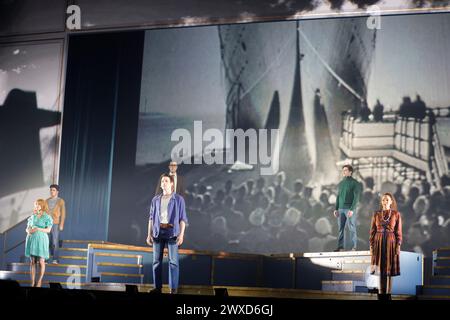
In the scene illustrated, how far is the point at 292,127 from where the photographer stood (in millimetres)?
12055

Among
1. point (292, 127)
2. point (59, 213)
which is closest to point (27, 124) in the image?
point (59, 213)

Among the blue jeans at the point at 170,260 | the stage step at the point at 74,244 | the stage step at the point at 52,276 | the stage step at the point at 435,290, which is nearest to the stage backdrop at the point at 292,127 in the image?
the stage step at the point at 74,244

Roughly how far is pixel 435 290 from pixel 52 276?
545cm

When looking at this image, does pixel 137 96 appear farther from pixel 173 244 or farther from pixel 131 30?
pixel 173 244

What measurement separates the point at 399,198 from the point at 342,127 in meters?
1.42

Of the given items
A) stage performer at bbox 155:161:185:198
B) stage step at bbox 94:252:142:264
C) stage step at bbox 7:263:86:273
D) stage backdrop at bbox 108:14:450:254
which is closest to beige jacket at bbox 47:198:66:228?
stage step at bbox 7:263:86:273

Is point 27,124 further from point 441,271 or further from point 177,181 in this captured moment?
point 441,271

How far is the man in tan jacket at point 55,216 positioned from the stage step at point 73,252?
0.19 m

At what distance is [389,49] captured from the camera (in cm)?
1162

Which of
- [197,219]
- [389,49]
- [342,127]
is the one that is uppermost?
[389,49]

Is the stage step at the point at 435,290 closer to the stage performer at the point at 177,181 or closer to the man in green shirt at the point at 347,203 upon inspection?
the man in green shirt at the point at 347,203
